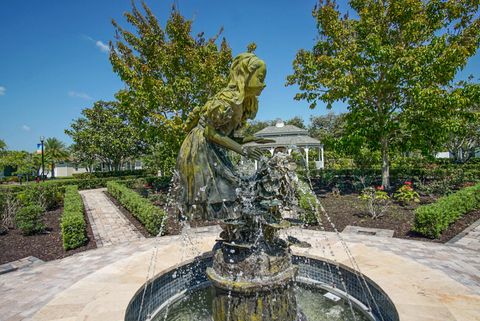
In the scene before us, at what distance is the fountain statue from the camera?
3461mm

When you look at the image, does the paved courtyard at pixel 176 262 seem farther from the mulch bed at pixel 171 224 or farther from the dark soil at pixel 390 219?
the mulch bed at pixel 171 224

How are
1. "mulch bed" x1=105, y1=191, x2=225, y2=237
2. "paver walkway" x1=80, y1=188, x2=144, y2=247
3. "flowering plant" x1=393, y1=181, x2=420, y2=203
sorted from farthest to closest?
1. "flowering plant" x1=393, y1=181, x2=420, y2=203
2. "mulch bed" x1=105, y1=191, x2=225, y2=237
3. "paver walkway" x1=80, y1=188, x2=144, y2=247

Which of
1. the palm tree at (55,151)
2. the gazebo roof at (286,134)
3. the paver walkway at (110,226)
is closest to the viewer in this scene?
the paver walkway at (110,226)

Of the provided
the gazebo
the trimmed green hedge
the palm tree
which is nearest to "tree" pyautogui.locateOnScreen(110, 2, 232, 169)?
the trimmed green hedge

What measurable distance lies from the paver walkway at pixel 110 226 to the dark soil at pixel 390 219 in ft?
23.4

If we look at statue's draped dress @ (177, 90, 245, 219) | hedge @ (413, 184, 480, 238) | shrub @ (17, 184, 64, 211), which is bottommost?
hedge @ (413, 184, 480, 238)

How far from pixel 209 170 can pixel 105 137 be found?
3098 centimetres

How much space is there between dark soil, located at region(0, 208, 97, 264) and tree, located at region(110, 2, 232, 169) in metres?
6.68

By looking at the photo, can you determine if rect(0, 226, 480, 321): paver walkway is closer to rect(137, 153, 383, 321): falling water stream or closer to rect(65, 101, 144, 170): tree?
rect(137, 153, 383, 321): falling water stream

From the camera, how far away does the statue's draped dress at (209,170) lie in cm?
351

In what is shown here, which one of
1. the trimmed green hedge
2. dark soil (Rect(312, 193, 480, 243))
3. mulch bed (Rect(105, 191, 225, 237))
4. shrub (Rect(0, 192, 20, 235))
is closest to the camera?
dark soil (Rect(312, 193, 480, 243))

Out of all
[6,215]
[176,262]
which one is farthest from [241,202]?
[6,215]

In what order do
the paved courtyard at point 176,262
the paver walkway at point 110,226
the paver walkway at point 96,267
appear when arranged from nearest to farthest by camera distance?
the paved courtyard at point 176,262, the paver walkway at point 96,267, the paver walkway at point 110,226

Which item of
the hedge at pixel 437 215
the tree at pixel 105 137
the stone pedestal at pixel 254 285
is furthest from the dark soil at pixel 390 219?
the tree at pixel 105 137
